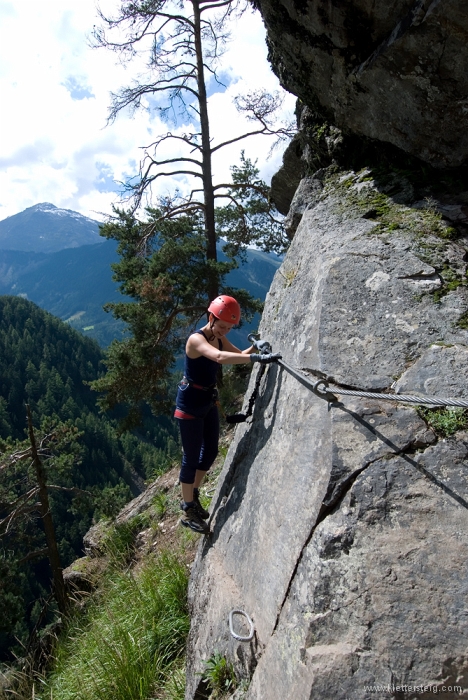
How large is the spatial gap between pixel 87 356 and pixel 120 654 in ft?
408

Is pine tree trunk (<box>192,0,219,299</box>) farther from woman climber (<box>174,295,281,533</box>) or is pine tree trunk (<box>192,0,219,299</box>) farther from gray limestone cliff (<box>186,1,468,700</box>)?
gray limestone cliff (<box>186,1,468,700</box>)

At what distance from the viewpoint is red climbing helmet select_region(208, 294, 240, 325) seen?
4020mm

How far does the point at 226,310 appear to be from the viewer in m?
4.03

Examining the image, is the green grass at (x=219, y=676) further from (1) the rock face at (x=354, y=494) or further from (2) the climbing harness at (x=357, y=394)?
(2) the climbing harness at (x=357, y=394)

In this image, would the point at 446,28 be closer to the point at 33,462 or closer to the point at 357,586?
the point at 357,586

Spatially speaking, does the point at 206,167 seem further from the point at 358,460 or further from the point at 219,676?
the point at 219,676

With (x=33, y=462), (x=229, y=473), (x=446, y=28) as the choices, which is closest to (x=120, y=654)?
(x=229, y=473)

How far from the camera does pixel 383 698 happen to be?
6.49 feet

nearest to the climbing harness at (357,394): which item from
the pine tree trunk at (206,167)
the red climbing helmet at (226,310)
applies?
the red climbing helmet at (226,310)

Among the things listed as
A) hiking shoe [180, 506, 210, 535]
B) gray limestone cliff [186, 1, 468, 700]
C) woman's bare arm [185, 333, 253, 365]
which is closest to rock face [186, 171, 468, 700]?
gray limestone cliff [186, 1, 468, 700]

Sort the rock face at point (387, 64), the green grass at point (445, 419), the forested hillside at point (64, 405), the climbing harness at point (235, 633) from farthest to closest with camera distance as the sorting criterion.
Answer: the forested hillside at point (64, 405), the rock face at point (387, 64), the climbing harness at point (235, 633), the green grass at point (445, 419)

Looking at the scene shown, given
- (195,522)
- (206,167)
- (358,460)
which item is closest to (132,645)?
(195,522)

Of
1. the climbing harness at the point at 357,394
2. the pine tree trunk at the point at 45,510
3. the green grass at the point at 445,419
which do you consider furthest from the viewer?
the pine tree trunk at the point at 45,510

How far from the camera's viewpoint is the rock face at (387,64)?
11.4 feet
